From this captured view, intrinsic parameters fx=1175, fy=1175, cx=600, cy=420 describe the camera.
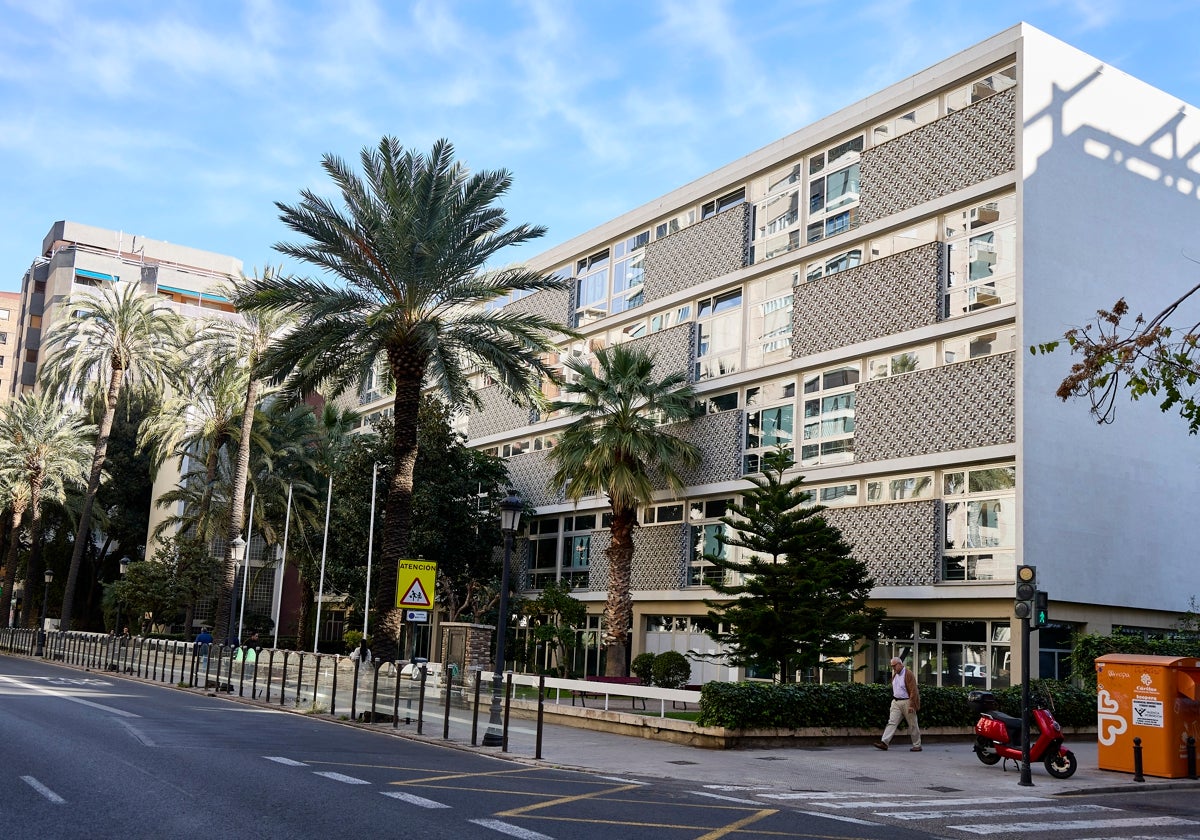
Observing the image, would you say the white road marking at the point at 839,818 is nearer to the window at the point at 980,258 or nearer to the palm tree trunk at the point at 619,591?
the window at the point at 980,258

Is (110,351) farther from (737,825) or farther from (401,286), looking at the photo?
(737,825)

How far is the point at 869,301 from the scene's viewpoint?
32406mm

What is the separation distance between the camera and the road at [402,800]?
30.2 ft

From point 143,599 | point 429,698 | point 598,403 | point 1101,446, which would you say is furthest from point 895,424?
point 143,599

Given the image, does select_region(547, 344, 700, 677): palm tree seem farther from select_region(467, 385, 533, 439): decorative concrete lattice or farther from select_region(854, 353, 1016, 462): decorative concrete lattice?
select_region(467, 385, 533, 439): decorative concrete lattice

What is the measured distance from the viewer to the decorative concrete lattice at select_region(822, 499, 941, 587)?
1163 inches

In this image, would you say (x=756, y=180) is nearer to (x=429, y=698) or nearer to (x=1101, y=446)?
(x=1101, y=446)

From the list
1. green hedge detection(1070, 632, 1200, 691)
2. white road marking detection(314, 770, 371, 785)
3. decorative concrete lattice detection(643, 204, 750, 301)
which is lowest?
white road marking detection(314, 770, 371, 785)

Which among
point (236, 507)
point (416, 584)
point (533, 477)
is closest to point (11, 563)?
point (236, 507)

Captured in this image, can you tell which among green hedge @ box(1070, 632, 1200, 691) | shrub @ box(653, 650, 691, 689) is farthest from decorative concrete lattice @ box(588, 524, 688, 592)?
green hedge @ box(1070, 632, 1200, 691)

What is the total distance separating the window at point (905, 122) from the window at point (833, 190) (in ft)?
2.43

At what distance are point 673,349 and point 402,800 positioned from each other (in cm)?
3083

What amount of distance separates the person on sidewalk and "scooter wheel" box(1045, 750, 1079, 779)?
137 inches

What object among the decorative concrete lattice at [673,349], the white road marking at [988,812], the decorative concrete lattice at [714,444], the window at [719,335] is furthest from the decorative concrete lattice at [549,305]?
the white road marking at [988,812]
